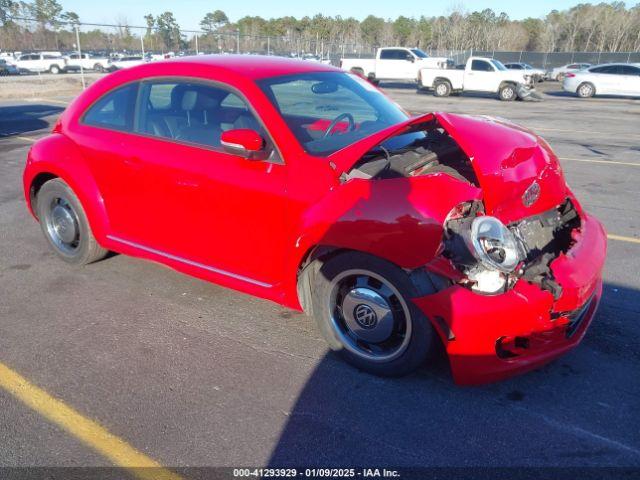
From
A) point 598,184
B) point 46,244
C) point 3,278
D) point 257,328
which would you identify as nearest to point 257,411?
point 257,328

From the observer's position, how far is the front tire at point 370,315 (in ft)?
9.12

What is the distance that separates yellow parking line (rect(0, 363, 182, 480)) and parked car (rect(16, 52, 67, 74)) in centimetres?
4328

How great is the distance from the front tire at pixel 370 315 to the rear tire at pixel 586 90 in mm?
25510

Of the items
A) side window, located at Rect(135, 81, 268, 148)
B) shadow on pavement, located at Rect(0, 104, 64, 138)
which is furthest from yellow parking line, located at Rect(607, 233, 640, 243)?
shadow on pavement, located at Rect(0, 104, 64, 138)

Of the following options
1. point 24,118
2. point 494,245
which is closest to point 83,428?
point 494,245

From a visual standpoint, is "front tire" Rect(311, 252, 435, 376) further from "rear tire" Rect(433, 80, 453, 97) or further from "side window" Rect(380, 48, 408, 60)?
"side window" Rect(380, 48, 408, 60)

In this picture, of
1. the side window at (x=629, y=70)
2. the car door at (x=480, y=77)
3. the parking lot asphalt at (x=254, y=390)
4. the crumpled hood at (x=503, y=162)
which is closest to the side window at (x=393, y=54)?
the car door at (x=480, y=77)

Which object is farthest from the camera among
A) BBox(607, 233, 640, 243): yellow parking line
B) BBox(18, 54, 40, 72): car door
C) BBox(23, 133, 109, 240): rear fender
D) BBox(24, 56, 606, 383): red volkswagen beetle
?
BBox(18, 54, 40, 72): car door

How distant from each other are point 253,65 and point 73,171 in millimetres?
1745

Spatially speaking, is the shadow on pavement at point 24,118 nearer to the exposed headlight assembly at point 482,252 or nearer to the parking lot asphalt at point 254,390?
the parking lot asphalt at point 254,390

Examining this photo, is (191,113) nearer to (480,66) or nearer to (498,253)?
(498,253)

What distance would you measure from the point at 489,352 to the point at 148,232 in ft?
8.45

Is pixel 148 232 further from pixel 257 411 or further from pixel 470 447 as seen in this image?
pixel 470 447

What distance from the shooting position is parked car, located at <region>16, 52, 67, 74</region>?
1548 inches
